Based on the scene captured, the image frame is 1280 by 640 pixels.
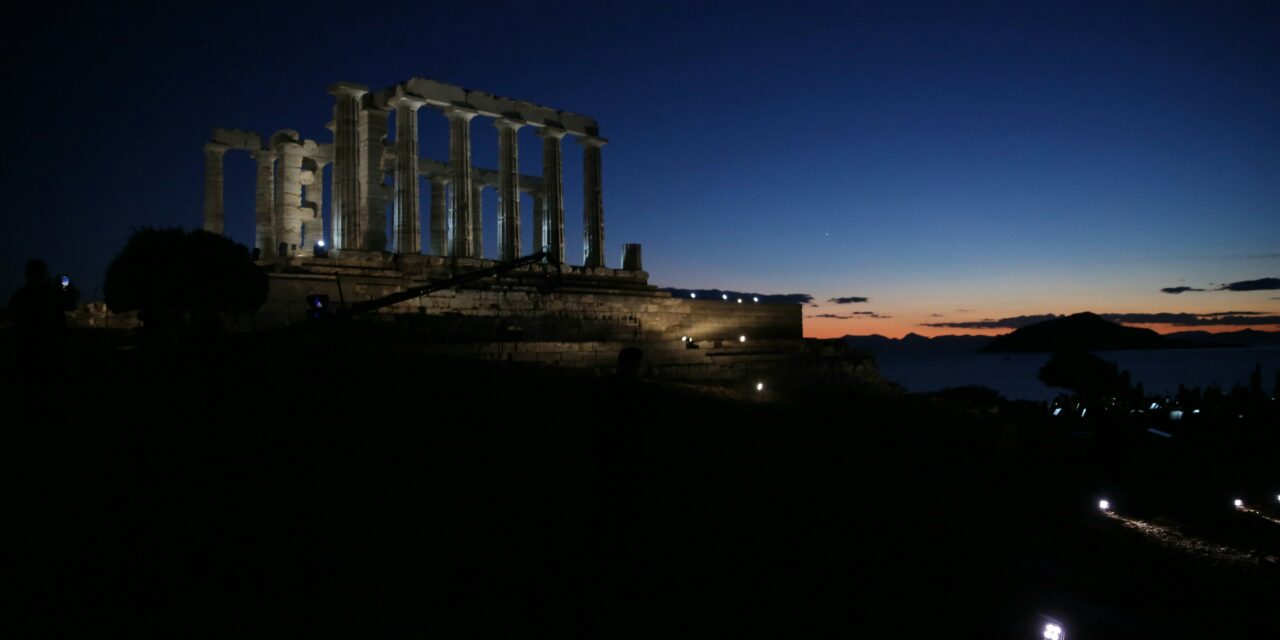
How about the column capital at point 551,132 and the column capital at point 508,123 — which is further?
the column capital at point 551,132

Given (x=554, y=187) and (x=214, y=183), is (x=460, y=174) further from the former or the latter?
(x=214, y=183)

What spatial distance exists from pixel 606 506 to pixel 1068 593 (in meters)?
5.06

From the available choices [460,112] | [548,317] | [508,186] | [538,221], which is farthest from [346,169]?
[538,221]

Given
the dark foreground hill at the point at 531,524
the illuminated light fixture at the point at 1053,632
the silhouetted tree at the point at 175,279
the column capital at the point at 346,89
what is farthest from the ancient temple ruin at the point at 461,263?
the illuminated light fixture at the point at 1053,632

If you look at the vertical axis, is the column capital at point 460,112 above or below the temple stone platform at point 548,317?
above

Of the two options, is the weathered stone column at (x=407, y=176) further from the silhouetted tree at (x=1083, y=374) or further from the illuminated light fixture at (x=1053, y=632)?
the silhouetted tree at (x=1083, y=374)

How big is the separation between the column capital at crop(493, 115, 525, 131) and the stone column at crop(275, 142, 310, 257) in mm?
8714

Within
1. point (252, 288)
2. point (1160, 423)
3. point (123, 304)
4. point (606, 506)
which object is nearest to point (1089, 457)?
point (606, 506)

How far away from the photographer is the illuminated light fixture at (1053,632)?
6090 mm

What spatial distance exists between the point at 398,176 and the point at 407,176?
0.36 metres

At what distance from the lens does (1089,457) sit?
1340cm

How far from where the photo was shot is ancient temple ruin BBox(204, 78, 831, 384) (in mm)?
24812

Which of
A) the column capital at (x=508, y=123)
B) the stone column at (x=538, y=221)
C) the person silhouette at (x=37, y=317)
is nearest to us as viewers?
the person silhouette at (x=37, y=317)

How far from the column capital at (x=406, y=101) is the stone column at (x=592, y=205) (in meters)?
8.32
